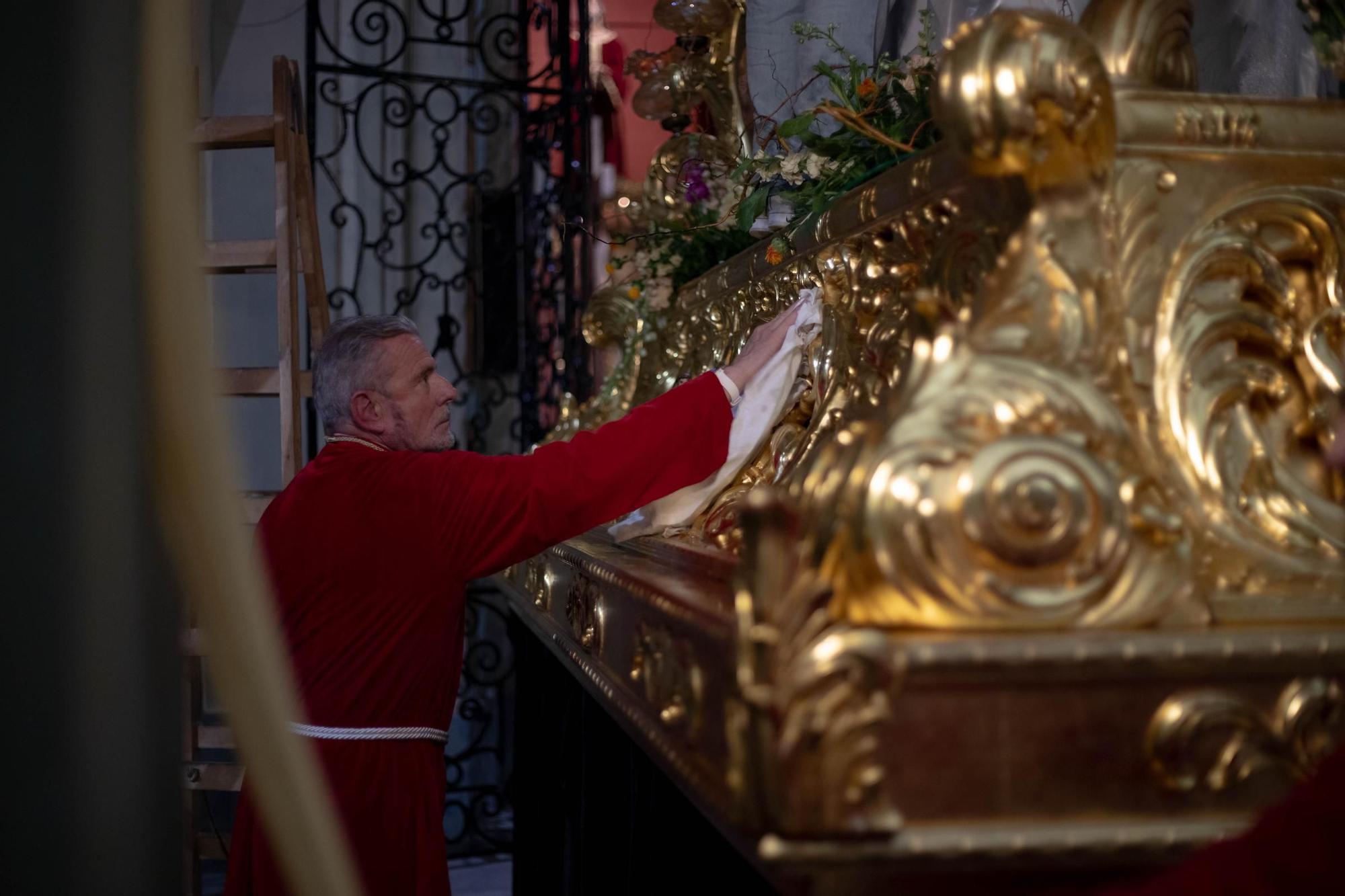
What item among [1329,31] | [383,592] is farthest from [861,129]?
[383,592]

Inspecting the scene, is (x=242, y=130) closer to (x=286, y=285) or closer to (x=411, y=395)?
(x=286, y=285)

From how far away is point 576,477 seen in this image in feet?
5.97

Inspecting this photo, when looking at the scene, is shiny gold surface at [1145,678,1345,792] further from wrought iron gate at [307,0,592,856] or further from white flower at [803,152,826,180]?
wrought iron gate at [307,0,592,856]

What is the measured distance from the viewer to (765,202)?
2086 millimetres

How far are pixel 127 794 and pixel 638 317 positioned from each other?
233 cm

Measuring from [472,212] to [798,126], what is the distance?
431 cm

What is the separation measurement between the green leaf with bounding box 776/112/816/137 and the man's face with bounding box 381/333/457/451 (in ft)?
2.75

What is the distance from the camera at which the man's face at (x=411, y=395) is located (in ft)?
7.45

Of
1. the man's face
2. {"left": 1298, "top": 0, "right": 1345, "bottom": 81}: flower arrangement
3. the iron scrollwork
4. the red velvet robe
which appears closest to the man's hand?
the red velvet robe

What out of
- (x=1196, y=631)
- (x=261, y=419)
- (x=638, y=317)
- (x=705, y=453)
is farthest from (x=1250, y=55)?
(x=261, y=419)

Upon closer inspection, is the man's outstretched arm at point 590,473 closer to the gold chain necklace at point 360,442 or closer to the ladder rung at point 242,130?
the gold chain necklace at point 360,442

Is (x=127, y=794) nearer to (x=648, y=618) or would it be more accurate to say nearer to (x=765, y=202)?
(x=648, y=618)

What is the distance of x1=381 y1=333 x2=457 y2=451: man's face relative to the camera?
7.45 ft

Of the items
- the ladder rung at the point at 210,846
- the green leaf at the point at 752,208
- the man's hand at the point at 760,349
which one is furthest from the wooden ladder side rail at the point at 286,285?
the man's hand at the point at 760,349
